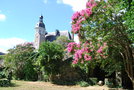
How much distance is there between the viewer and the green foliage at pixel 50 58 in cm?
1473

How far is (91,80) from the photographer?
14070 mm

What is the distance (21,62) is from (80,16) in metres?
12.0

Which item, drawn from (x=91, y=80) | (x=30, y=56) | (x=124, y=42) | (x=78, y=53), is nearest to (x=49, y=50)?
A: (x=30, y=56)

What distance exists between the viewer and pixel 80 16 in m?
7.24

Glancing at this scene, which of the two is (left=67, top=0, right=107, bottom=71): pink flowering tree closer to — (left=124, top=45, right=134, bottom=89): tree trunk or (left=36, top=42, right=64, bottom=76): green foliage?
(left=124, top=45, right=134, bottom=89): tree trunk

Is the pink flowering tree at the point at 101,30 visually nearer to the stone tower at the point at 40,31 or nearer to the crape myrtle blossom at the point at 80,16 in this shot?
the crape myrtle blossom at the point at 80,16

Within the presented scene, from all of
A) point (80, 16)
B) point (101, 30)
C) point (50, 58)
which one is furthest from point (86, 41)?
point (50, 58)

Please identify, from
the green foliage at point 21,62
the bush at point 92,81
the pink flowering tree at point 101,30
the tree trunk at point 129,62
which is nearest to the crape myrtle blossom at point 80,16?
the pink flowering tree at point 101,30

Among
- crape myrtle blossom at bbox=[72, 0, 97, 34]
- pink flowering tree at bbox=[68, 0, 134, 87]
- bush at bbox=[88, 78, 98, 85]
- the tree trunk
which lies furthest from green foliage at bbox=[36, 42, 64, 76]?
the tree trunk

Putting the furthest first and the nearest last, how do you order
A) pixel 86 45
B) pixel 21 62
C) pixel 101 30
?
pixel 21 62, pixel 86 45, pixel 101 30

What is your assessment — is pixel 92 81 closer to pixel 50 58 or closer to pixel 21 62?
pixel 50 58

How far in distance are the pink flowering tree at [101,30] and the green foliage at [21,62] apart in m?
10.7

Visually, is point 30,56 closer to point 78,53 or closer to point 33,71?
point 33,71

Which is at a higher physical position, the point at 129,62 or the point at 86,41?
the point at 86,41
